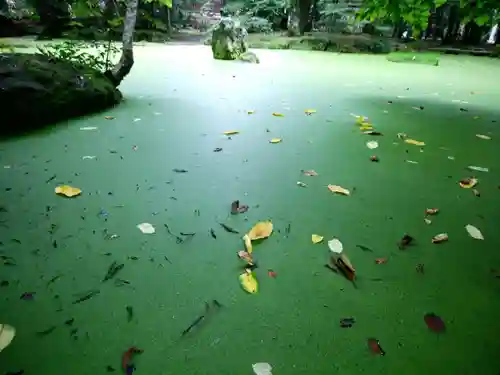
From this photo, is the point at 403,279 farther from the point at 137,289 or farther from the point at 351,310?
the point at 137,289

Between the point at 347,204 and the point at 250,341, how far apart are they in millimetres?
796

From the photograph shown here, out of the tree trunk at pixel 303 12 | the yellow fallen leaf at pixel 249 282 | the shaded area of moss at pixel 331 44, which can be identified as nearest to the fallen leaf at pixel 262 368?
the yellow fallen leaf at pixel 249 282

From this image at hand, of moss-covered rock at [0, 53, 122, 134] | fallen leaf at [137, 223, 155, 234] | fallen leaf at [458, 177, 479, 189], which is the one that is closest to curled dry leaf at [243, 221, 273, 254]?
fallen leaf at [137, 223, 155, 234]

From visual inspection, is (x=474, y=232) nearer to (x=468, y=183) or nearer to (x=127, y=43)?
(x=468, y=183)

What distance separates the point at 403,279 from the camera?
1026 millimetres

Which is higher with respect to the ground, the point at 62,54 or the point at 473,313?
the point at 62,54

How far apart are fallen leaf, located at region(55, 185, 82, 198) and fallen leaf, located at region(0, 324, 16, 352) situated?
690 millimetres

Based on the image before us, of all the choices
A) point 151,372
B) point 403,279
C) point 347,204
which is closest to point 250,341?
point 151,372

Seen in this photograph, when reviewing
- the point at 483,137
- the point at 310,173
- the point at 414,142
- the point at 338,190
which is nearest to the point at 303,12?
the point at 483,137

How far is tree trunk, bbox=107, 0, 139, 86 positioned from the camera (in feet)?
9.74

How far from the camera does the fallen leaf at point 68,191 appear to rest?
4.68 ft

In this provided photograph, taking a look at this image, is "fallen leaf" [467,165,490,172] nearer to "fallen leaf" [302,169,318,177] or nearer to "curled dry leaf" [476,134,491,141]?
"curled dry leaf" [476,134,491,141]

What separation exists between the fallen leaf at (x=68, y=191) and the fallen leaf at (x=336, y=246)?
0.99 meters

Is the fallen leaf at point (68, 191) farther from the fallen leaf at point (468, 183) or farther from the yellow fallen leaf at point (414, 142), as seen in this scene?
the yellow fallen leaf at point (414, 142)
